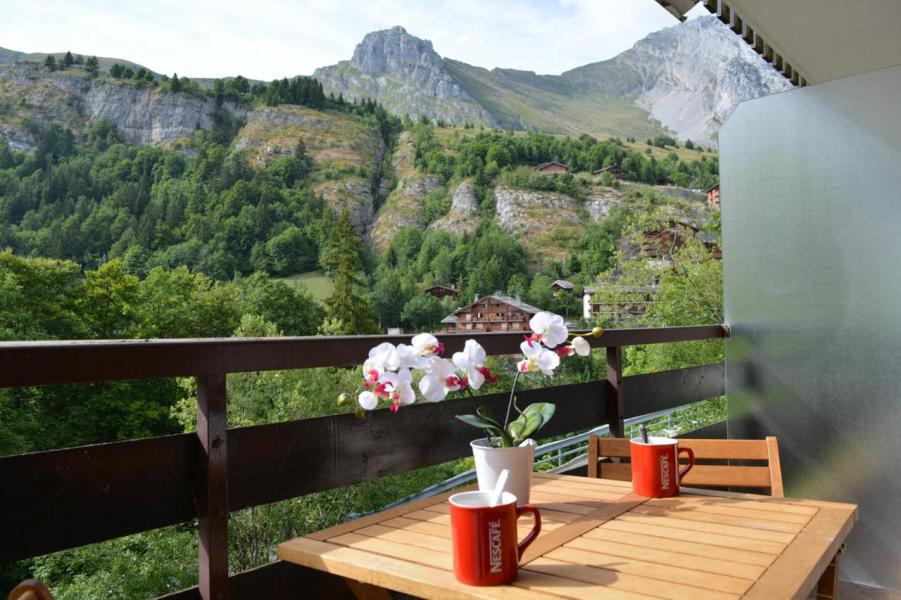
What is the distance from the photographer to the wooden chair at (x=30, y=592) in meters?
0.53

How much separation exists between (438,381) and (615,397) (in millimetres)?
1328

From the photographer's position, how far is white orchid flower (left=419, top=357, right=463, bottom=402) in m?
1.03

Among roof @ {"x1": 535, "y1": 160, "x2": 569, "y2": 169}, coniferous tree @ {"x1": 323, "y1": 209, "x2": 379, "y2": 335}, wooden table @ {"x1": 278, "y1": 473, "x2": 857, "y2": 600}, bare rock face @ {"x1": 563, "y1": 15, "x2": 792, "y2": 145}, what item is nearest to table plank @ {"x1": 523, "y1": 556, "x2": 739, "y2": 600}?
wooden table @ {"x1": 278, "y1": 473, "x2": 857, "y2": 600}

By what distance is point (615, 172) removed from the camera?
41875mm

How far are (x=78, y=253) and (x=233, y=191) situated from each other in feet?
30.5

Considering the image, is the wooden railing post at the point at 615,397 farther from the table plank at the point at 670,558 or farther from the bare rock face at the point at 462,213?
the bare rock face at the point at 462,213

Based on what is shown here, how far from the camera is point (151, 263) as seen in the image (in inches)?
1515

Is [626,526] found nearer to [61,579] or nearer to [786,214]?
[786,214]

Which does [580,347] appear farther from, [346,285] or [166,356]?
[346,285]

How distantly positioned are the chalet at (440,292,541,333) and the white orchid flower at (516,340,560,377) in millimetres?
31339

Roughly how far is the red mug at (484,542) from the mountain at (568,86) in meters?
52.3

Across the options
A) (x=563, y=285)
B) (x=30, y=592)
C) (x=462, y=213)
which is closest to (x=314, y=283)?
(x=462, y=213)

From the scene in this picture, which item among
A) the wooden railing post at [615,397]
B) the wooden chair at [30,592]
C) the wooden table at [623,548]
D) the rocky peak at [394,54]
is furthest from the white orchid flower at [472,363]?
the rocky peak at [394,54]

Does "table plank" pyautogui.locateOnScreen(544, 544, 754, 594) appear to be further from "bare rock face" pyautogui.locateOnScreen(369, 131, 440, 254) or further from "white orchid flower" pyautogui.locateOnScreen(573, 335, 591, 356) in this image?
"bare rock face" pyautogui.locateOnScreen(369, 131, 440, 254)
